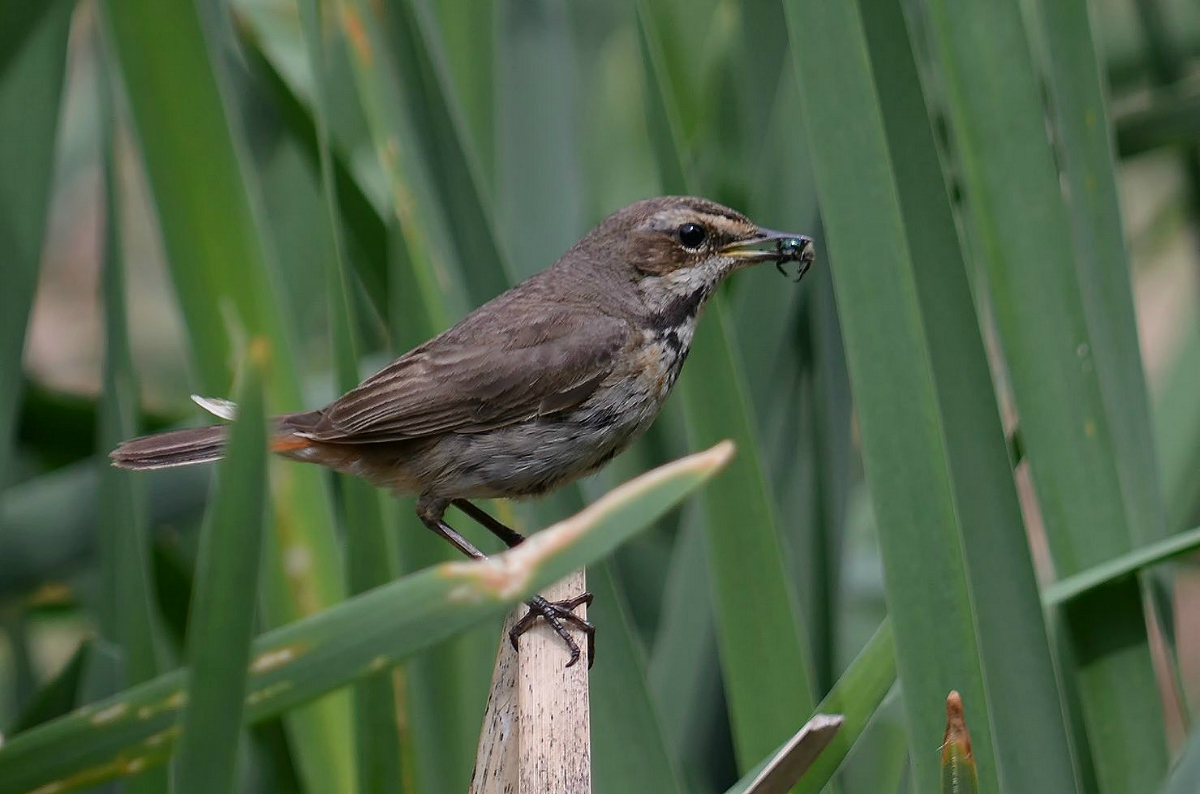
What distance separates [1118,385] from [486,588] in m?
1.17

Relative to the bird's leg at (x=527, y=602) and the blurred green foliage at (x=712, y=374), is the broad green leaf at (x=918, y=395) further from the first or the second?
the bird's leg at (x=527, y=602)

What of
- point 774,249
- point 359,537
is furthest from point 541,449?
point 774,249

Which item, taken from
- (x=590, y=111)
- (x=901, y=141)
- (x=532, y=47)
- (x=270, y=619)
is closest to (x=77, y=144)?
(x=590, y=111)

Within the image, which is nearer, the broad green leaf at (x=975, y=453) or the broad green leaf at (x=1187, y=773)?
the broad green leaf at (x=1187, y=773)

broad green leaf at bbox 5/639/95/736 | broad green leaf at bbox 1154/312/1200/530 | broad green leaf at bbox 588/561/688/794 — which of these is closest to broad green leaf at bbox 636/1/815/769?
broad green leaf at bbox 588/561/688/794

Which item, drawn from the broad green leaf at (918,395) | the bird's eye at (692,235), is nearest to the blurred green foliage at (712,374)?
the broad green leaf at (918,395)

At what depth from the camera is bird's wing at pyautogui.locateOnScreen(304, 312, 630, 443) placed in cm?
208

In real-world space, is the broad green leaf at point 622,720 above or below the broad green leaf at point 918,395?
below

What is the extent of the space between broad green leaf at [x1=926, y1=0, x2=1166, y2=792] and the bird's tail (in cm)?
101

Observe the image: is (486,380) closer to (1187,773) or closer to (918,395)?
(918,395)

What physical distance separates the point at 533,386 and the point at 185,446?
54 cm

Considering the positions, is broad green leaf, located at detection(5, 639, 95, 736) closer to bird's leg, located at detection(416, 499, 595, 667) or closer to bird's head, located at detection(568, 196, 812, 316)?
bird's leg, located at detection(416, 499, 595, 667)

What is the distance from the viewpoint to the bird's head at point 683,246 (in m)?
2.11

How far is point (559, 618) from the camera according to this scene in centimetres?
180
